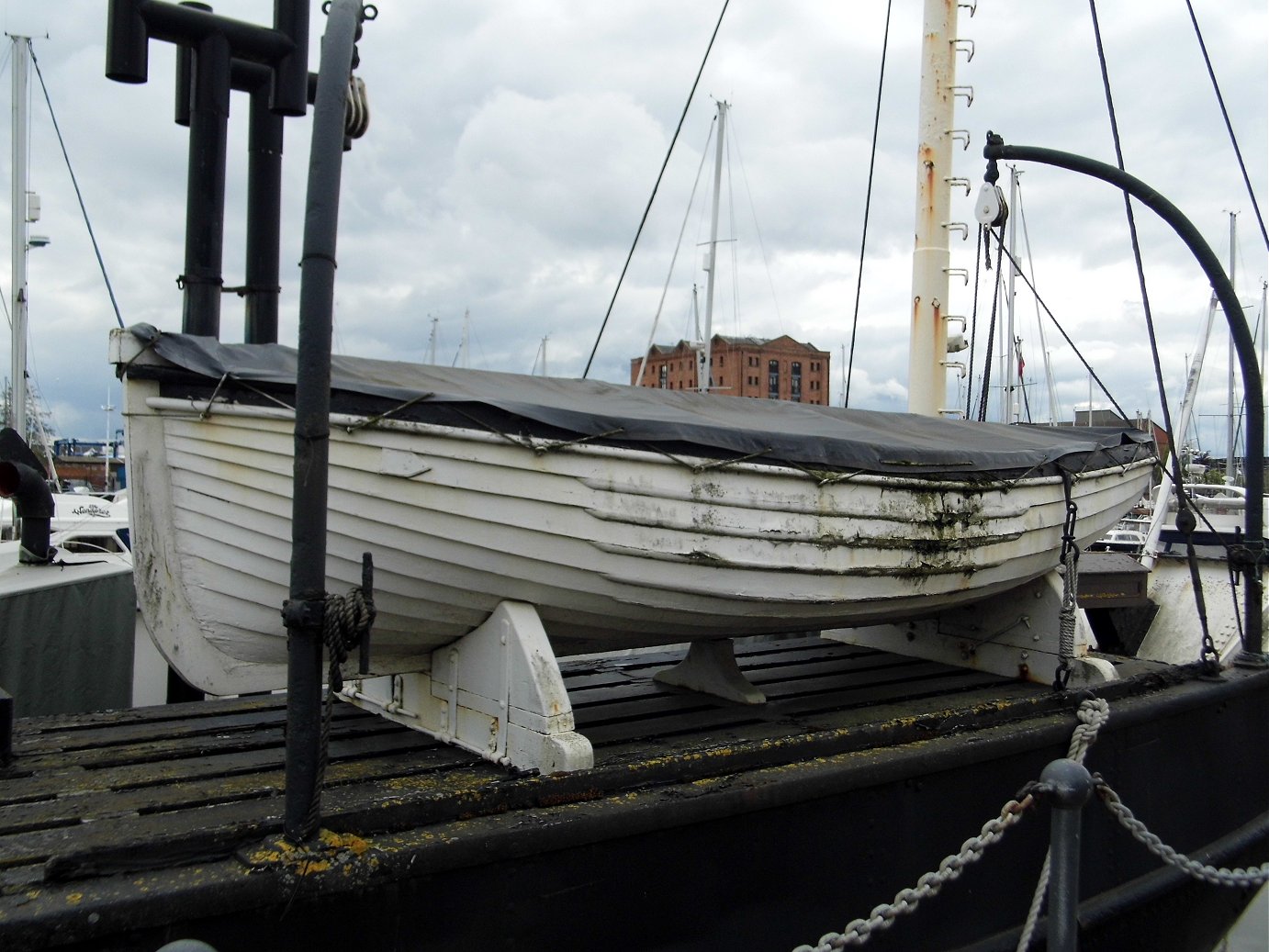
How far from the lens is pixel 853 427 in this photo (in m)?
4.57

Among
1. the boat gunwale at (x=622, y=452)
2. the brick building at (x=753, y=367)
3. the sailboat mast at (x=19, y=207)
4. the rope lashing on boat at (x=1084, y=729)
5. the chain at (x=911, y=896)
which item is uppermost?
the brick building at (x=753, y=367)

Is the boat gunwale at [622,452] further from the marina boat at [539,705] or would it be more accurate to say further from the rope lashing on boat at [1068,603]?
the rope lashing on boat at [1068,603]

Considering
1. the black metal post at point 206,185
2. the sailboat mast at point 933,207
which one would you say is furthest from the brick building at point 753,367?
the black metal post at point 206,185

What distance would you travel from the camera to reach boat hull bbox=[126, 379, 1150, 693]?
3152 millimetres

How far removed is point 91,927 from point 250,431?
1.47 meters

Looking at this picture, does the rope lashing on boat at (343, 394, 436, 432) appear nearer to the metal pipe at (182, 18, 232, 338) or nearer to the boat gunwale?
the boat gunwale

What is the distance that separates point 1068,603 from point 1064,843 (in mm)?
1934

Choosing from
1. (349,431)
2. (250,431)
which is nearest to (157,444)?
(250,431)

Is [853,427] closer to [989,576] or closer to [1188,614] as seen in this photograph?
[989,576]

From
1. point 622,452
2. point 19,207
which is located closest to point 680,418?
point 622,452

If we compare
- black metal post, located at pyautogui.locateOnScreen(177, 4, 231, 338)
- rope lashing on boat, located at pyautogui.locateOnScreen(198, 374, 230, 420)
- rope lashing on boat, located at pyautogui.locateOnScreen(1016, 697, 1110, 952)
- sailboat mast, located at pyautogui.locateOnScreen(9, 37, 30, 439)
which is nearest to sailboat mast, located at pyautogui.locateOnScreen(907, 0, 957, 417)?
rope lashing on boat, located at pyautogui.locateOnScreen(1016, 697, 1110, 952)

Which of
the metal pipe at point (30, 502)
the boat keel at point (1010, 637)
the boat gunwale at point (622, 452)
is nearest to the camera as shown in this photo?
the boat gunwale at point (622, 452)

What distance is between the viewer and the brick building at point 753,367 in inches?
2055

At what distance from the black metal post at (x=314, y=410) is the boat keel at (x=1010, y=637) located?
3819mm
